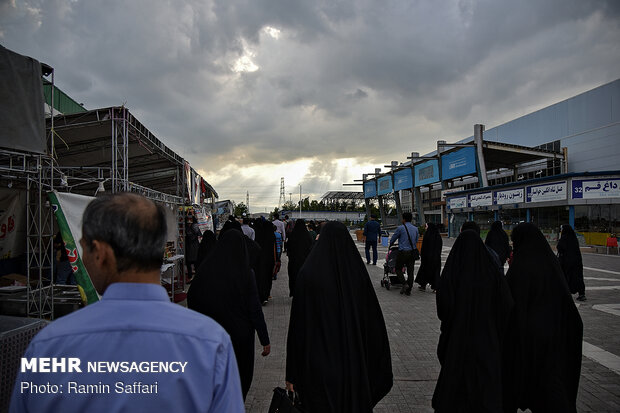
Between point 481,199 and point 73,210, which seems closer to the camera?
point 73,210

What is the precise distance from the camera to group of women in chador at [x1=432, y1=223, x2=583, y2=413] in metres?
2.87

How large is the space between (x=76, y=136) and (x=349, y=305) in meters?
6.31

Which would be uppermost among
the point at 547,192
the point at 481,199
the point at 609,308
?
the point at 547,192

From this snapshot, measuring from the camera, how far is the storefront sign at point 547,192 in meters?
18.6

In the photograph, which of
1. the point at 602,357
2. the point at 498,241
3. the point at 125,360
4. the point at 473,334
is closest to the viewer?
the point at 125,360

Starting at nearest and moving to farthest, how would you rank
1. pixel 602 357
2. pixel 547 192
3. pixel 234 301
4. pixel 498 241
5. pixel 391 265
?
pixel 234 301, pixel 602 357, pixel 498 241, pixel 391 265, pixel 547 192

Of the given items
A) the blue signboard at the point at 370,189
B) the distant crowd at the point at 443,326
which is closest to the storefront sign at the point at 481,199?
the blue signboard at the point at 370,189

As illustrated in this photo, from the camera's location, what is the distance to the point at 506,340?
10.3ft

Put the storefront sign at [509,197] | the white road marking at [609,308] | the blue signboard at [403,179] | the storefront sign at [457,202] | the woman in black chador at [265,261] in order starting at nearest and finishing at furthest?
the white road marking at [609,308]
the woman in black chador at [265,261]
the storefront sign at [509,197]
the storefront sign at [457,202]
the blue signboard at [403,179]

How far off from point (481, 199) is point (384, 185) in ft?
54.7

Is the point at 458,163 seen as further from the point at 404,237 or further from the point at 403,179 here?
the point at 404,237

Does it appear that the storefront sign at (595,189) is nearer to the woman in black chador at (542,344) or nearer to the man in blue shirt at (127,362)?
the woman in black chador at (542,344)

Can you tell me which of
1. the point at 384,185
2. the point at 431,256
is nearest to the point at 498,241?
the point at 431,256

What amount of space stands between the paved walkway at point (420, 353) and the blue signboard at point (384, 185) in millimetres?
31906
